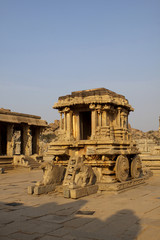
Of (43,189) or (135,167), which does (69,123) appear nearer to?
(135,167)

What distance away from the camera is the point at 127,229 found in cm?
545

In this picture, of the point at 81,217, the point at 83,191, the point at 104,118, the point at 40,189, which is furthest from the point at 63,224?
the point at 104,118

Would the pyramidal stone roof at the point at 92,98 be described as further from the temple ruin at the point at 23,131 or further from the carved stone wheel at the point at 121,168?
the temple ruin at the point at 23,131

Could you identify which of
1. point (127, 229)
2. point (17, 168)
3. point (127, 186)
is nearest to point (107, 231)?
point (127, 229)

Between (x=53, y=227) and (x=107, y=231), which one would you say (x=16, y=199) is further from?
(x=107, y=231)

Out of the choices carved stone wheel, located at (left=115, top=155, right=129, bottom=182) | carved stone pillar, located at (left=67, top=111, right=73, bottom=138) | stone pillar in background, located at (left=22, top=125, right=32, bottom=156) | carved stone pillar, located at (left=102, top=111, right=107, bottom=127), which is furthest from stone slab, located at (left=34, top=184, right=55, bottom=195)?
stone pillar in background, located at (left=22, top=125, right=32, bottom=156)

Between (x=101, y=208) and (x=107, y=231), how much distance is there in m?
1.98

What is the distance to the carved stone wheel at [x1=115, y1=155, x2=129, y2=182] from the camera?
10557 millimetres

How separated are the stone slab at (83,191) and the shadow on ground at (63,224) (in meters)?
1.05

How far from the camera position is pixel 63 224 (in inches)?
233

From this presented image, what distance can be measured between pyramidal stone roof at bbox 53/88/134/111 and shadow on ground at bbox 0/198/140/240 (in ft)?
18.2

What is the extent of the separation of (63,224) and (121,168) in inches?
209

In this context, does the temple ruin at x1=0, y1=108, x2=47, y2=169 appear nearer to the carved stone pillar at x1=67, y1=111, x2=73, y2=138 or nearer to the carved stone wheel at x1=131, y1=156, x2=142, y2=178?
the carved stone pillar at x1=67, y1=111, x2=73, y2=138

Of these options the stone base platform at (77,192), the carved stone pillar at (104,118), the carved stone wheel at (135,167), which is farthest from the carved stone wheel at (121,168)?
the carved stone pillar at (104,118)
